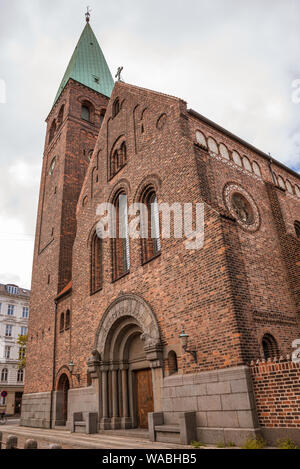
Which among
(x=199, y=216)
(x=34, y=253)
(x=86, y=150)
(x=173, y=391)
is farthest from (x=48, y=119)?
(x=173, y=391)

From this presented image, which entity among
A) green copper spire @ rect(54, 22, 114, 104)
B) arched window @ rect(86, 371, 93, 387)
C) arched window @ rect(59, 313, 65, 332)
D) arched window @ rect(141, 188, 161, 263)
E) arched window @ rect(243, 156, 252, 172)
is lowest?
arched window @ rect(86, 371, 93, 387)

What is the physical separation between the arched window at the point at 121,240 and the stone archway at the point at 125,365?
Result: 157 centimetres

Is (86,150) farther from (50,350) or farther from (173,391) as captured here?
(173,391)

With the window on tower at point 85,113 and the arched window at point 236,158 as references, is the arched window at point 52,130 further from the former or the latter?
the arched window at point 236,158

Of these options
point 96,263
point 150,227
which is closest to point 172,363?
point 150,227

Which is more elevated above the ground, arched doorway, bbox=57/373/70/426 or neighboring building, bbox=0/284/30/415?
neighboring building, bbox=0/284/30/415

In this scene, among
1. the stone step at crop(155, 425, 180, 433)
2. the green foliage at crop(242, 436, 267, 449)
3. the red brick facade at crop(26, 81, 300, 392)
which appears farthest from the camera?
the red brick facade at crop(26, 81, 300, 392)

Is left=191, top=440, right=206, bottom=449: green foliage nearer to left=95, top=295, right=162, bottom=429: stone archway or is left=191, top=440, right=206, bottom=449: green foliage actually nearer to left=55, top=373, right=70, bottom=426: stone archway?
left=95, top=295, right=162, bottom=429: stone archway

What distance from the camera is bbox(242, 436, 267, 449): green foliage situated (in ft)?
22.9

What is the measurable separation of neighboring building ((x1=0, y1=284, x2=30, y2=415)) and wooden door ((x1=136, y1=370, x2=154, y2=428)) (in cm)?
3270

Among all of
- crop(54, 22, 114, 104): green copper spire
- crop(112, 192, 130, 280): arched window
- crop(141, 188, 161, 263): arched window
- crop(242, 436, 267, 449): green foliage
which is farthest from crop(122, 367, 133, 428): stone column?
crop(54, 22, 114, 104): green copper spire

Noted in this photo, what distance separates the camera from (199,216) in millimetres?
9891

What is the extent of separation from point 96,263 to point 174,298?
6.74m
